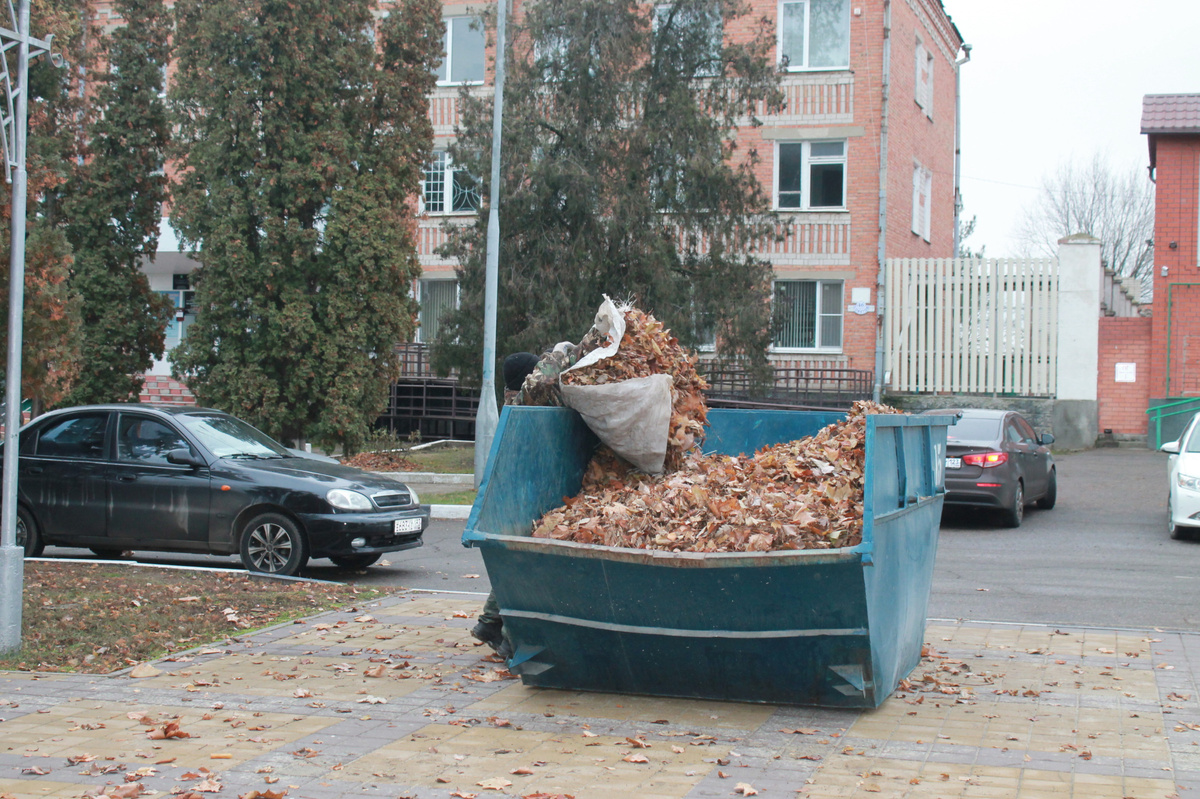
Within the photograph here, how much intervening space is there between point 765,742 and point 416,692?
205cm

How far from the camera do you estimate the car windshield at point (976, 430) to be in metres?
14.5

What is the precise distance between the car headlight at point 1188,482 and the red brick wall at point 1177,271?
11.4 m

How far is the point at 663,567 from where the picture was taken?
565cm

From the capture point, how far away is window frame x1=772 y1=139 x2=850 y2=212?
2616 cm

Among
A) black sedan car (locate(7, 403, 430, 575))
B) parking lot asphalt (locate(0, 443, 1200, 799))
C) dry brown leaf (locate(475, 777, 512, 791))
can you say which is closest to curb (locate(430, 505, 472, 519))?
black sedan car (locate(7, 403, 430, 575))

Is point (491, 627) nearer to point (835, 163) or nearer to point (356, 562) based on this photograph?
point (356, 562)

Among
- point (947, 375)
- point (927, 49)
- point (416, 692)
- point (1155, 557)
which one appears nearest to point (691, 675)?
point (416, 692)

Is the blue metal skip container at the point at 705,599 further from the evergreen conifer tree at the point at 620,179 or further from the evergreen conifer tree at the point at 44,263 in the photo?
the evergreen conifer tree at the point at 620,179

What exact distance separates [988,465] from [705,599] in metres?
9.71

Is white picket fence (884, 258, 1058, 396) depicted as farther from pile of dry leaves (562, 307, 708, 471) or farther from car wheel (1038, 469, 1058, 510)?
pile of dry leaves (562, 307, 708, 471)

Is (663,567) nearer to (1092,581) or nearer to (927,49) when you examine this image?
(1092,581)

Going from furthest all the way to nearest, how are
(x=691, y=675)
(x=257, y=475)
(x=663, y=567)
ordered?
(x=257, y=475), (x=691, y=675), (x=663, y=567)

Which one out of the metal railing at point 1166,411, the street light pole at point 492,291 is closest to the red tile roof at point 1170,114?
the metal railing at point 1166,411

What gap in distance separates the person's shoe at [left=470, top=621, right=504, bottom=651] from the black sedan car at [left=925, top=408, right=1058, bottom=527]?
874cm
